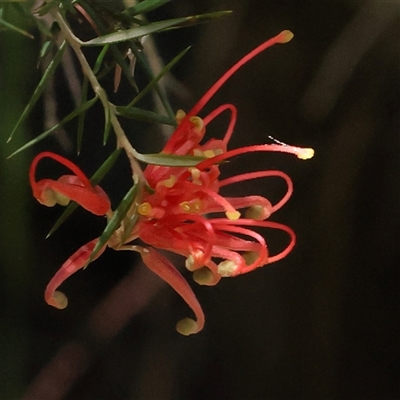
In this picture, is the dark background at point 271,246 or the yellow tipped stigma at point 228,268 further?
the dark background at point 271,246

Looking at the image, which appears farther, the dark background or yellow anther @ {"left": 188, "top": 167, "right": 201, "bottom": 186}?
the dark background

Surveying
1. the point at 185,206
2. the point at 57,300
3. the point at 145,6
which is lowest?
the point at 57,300

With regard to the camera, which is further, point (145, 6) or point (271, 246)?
point (271, 246)

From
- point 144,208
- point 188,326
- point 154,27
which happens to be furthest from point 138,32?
point 188,326

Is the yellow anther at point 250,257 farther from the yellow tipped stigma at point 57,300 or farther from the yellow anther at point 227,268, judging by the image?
the yellow tipped stigma at point 57,300

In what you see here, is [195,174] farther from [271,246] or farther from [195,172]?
[271,246]

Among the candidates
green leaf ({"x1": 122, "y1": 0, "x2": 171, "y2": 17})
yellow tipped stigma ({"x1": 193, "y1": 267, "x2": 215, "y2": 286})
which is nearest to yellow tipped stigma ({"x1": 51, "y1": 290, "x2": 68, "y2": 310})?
yellow tipped stigma ({"x1": 193, "y1": 267, "x2": 215, "y2": 286})

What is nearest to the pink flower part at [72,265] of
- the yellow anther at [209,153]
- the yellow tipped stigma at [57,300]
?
the yellow tipped stigma at [57,300]

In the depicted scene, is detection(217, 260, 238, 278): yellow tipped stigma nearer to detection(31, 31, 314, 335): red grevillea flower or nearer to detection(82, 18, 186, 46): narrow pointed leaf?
detection(31, 31, 314, 335): red grevillea flower

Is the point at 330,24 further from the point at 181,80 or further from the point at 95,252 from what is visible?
the point at 95,252
